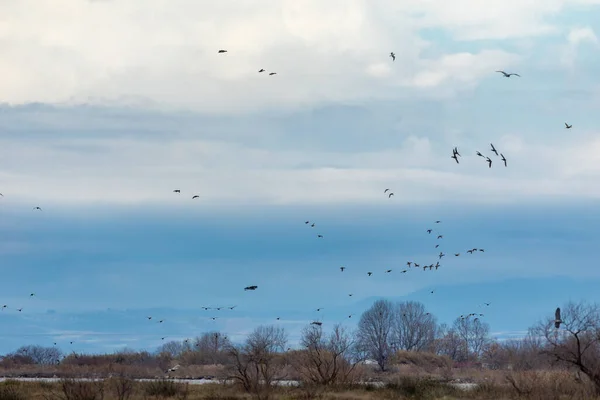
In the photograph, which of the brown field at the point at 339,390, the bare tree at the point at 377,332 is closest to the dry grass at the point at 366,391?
the brown field at the point at 339,390

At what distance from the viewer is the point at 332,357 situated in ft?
175

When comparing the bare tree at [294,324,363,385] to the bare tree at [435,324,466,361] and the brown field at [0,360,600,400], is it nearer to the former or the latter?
the brown field at [0,360,600,400]

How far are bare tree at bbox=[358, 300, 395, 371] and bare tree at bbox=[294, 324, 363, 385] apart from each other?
3559cm

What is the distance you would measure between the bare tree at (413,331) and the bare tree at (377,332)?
3.92ft

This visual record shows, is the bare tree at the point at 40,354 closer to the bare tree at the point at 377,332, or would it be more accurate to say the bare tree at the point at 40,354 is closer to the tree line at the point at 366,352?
the tree line at the point at 366,352

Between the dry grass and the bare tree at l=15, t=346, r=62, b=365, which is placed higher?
the bare tree at l=15, t=346, r=62, b=365

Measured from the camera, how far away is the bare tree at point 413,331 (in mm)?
99562

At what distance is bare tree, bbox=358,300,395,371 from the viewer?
93019 mm

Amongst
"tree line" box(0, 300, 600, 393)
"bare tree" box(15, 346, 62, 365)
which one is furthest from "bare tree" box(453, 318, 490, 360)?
"bare tree" box(15, 346, 62, 365)

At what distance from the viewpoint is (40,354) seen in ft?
346

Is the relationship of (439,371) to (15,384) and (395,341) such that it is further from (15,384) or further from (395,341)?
(15,384)

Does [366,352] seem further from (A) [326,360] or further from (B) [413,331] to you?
(A) [326,360]

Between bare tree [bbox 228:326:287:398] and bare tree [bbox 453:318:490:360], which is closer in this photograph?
bare tree [bbox 228:326:287:398]

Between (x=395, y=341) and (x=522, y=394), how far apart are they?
57225mm
